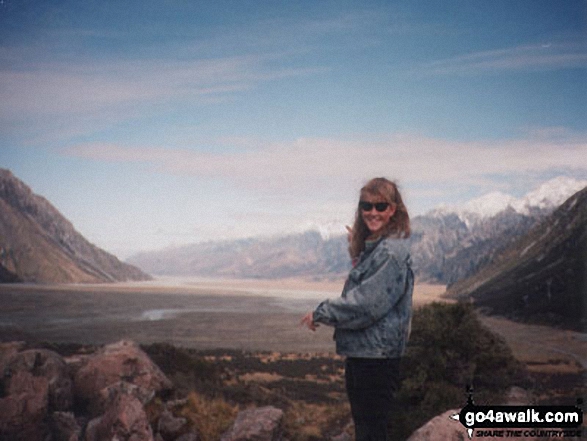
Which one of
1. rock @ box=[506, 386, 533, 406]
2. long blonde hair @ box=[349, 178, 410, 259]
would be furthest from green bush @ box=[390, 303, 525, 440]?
Result: long blonde hair @ box=[349, 178, 410, 259]

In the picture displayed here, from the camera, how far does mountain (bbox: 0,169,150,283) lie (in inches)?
359

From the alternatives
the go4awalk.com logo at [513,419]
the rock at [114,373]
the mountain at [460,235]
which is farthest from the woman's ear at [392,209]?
the mountain at [460,235]

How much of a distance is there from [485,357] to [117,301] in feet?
38.5

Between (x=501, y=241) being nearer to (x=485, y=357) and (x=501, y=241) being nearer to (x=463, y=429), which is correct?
(x=485, y=357)

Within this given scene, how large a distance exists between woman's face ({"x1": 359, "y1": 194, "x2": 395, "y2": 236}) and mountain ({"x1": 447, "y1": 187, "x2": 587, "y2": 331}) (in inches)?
320

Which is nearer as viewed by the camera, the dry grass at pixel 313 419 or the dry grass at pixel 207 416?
the dry grass at pixel 207 416

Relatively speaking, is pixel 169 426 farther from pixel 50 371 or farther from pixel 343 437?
pixel 343 437

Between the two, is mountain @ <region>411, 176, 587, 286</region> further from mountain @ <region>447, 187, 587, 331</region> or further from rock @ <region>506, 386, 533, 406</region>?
rock @ <region>506, 386, 533, 406</region>

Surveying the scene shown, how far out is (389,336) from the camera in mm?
2811

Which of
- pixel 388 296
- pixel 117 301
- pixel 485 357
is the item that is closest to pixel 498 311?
pixel 485 357

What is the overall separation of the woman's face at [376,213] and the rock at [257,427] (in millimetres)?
4281

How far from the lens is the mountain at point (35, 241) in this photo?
911 centimetres

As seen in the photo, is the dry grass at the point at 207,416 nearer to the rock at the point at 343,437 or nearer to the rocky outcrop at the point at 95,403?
the rocky outcrop at the point at 95,403

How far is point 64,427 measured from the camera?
6.18 metres
